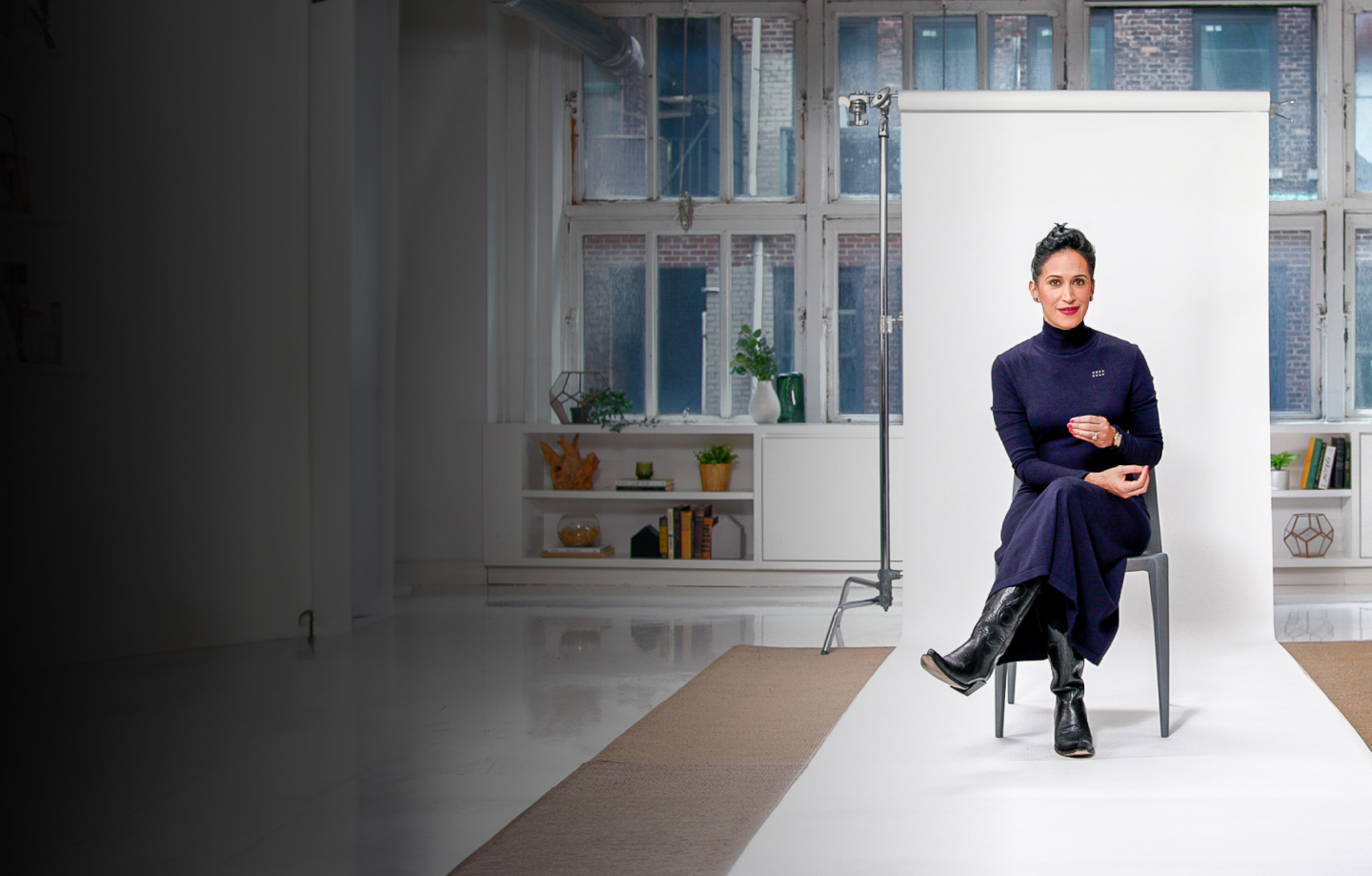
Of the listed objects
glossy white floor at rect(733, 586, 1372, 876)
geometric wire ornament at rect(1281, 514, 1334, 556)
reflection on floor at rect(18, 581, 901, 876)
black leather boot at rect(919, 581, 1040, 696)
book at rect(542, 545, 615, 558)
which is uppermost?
black leather boot at rect(919, 581, 1040, 696)

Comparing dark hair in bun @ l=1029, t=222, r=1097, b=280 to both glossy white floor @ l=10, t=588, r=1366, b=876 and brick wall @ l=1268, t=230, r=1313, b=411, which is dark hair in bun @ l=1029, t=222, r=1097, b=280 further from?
brick wall @ l=1268, t=230, r=1313, b=411

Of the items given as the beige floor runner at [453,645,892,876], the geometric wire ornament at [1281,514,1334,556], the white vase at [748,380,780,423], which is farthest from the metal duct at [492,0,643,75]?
the geometric wire ornament at [1281,514,1334,556]

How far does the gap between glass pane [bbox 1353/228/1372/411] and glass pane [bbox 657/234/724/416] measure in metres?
3.37

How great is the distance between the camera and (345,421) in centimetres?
468

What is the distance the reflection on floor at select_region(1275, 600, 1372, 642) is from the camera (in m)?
4.44

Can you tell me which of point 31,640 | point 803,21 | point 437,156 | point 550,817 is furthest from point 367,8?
point 550,817

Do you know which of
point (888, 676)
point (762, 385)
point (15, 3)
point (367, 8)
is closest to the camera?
point (888, 676)

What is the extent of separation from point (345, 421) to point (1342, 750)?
3.60 m

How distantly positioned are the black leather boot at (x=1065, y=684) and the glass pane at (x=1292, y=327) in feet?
14.0

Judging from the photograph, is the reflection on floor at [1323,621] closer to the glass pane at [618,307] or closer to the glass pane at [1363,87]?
the glass pane at [1363,87]

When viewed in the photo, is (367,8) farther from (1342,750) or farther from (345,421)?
(1342,750)

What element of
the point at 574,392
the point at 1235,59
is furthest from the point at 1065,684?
the point at 1235,59

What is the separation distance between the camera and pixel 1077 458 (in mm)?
2809

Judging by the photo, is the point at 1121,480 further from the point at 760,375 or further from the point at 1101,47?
the point at 1101,47
